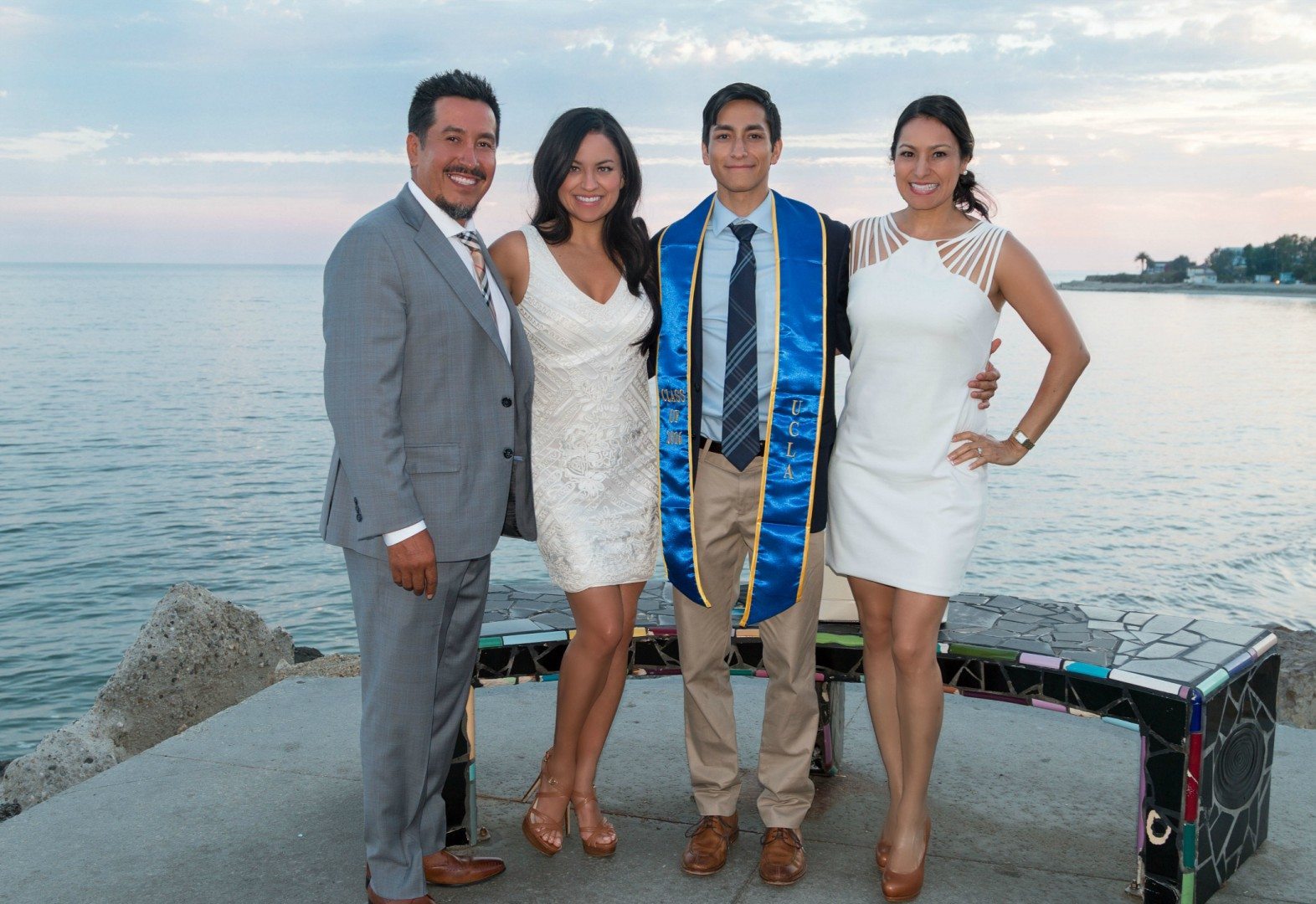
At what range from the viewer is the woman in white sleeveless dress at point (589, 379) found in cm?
281

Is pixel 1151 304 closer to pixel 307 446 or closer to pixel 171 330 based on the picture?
pixel 171 330

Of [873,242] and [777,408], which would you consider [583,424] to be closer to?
[777,408]

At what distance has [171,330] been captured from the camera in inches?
1924

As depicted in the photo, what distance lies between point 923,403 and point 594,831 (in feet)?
4.64

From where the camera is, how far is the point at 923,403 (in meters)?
2.76

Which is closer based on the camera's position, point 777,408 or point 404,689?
point 404,689

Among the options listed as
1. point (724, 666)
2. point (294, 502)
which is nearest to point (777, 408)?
point (724, 666)

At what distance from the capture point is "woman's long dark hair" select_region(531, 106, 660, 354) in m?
2.81

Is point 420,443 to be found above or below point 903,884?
above

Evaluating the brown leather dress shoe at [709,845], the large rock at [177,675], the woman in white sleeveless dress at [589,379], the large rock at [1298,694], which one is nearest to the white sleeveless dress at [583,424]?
the woman in white sleeveless dress at [589,379]

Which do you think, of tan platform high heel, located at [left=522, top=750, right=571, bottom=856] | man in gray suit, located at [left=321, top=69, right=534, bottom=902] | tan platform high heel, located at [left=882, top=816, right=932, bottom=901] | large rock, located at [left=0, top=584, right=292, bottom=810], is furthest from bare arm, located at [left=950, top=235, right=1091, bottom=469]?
large rock, located at [left=0, top=584, right=292, bottom=810]

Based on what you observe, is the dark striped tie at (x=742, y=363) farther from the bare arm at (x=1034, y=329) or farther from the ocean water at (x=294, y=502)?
the ocean water at (x=294, y=502)

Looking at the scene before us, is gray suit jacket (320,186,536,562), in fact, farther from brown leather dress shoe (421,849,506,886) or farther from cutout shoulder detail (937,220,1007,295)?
cutout shoulder detail (937,220,1007,295)

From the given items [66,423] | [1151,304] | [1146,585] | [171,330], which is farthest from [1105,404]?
[1151,304]
